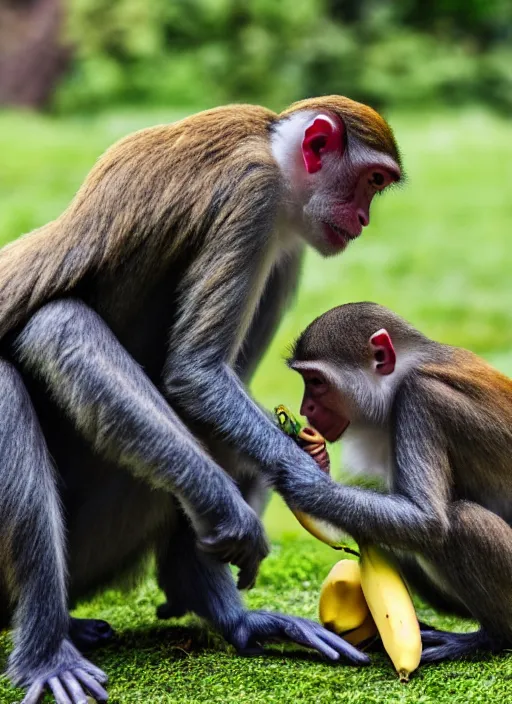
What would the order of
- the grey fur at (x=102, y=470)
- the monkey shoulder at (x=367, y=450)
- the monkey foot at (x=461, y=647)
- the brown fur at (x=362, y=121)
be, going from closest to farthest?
the grey fur at (x=102, y=470) < the monkey foot at (x=461, y=647) < the brown fur at (x=362, y=121) < the monkey shoulder at (x=367, y=450)

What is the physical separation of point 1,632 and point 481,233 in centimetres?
1183

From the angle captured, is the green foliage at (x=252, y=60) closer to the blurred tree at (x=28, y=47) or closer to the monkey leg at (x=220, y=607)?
the blurred tree at (x=28, y=47)

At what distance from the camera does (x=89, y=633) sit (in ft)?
17.9

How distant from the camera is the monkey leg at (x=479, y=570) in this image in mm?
4723

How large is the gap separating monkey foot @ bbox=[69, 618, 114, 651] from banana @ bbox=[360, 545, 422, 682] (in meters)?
1.43

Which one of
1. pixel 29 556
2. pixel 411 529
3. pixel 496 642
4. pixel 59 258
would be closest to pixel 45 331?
pixel 59 258

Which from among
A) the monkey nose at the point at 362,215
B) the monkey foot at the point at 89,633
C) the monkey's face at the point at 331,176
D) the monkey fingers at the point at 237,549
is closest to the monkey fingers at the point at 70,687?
the monkey fingers at the point at 237,549

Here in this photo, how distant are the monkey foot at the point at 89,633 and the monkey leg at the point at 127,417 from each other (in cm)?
110

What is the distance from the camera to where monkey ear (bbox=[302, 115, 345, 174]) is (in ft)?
16.4

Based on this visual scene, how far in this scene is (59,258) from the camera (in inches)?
190

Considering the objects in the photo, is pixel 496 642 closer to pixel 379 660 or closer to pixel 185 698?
pixel 379 660

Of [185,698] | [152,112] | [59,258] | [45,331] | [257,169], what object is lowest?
Result: [185,698]

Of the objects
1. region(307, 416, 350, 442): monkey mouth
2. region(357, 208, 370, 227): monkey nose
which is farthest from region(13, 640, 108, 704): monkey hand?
region(357, 208, 370, 227): monkey nose

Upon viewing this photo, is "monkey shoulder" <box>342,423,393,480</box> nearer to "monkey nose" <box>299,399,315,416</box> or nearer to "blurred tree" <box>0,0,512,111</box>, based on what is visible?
"monkey nose" <box>299,399,315,416</box>
